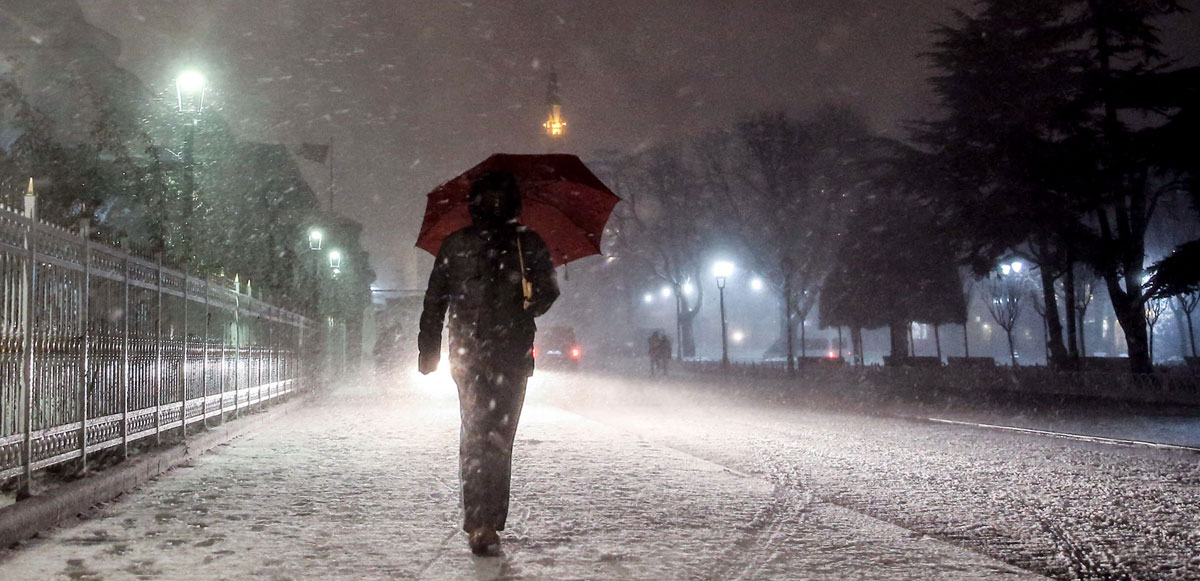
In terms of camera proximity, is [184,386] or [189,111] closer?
[184,386]

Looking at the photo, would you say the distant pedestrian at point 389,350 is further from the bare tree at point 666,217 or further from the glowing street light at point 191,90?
the glowing street light at point 191,90

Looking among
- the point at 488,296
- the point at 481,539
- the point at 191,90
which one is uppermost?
the point at 191,90

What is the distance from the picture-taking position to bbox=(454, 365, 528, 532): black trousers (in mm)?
4934

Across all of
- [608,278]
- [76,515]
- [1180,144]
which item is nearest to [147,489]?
[76,515]

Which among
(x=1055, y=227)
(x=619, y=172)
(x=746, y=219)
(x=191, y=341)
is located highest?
(x=619, y=172)

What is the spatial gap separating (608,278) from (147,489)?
158 feet

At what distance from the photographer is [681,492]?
7.30 metres

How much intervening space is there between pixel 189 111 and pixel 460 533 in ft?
37.1

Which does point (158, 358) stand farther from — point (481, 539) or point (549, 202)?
point (481, 539)

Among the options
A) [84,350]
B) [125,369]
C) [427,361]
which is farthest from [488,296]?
[125,369]

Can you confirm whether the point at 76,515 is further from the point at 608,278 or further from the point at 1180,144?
the point at 608,278

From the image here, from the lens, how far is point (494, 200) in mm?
5078

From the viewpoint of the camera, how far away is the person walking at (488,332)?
493cm

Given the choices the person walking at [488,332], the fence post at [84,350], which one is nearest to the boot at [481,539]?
the person walking at [488,332]
